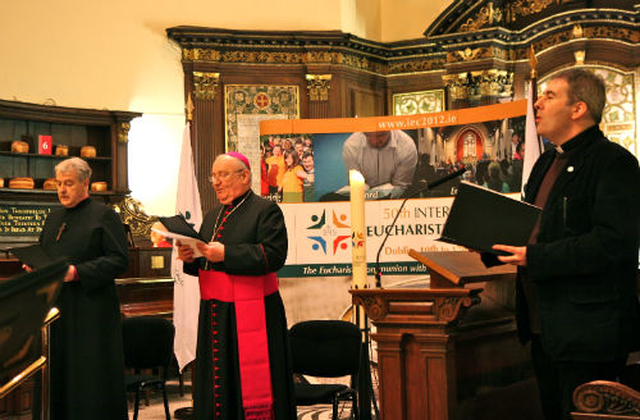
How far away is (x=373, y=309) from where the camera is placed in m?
3.40

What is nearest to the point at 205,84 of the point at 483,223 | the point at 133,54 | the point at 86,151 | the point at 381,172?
the point at 133,54

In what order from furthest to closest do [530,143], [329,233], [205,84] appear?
[205,84], [329,233], [530,143]

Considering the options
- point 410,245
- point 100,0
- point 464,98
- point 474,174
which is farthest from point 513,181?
point 100,0

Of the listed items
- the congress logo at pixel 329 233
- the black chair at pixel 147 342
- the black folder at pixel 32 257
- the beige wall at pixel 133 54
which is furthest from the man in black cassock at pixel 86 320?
the beige wall at pixel 133 54

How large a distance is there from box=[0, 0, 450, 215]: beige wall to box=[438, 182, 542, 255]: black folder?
8679mm

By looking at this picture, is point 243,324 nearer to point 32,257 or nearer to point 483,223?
point 32,257

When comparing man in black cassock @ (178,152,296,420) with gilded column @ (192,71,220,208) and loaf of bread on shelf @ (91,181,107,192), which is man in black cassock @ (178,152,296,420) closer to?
loaf of bread on shelf @ (91,181,107,192)

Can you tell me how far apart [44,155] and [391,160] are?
18.3 ft

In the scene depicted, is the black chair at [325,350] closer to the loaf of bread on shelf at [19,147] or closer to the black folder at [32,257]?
the black folder at [32,257]

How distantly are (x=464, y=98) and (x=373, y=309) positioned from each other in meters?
7.92

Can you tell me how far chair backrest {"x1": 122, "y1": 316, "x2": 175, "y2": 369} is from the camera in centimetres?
503

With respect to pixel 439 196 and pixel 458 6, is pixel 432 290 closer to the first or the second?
pixel 439 196

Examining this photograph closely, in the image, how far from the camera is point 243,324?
385cm

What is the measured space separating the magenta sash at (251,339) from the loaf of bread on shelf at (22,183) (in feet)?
22.3
